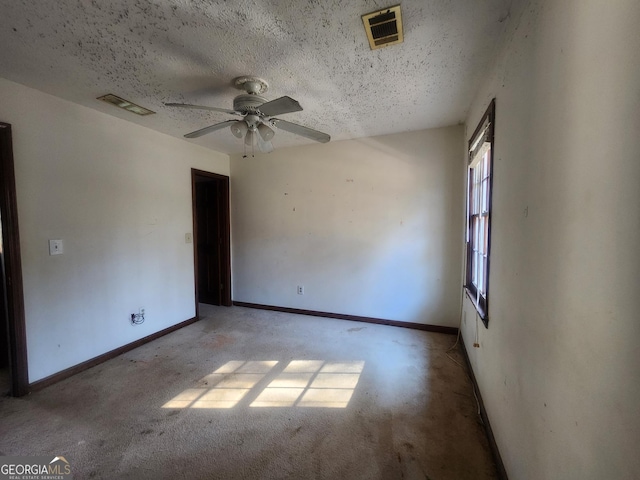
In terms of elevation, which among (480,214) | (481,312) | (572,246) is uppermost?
(480,214)

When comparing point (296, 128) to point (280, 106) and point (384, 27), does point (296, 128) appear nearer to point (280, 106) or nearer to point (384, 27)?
point (280, 106)

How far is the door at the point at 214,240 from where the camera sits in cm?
413

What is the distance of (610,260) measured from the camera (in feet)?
2.08

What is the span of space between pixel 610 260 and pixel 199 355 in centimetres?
299

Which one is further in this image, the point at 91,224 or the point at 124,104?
the point at 91,224

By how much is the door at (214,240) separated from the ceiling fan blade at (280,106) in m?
2.47

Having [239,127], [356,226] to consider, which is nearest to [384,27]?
[239,127]

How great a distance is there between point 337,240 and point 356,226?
1.05ft

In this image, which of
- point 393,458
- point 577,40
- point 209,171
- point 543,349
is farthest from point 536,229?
point 209,171

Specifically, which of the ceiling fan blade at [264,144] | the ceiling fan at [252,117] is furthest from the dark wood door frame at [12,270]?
the ceiling fan blade at [264,144]

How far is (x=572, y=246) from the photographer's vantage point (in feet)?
2.61

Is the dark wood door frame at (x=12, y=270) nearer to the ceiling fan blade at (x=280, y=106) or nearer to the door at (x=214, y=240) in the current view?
the ceiling fan blade at (x=280, y=106)

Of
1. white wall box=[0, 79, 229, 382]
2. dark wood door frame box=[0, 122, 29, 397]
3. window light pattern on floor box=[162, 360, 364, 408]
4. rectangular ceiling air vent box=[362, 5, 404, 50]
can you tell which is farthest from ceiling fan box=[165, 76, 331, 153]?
window light pattern on floor box=[162, 360, 364, 408]

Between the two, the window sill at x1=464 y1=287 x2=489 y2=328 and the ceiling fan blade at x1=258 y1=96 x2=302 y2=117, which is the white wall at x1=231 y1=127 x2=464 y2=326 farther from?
the ceiling fan blade at x1=258 y1=96 x2=302 y2=117
